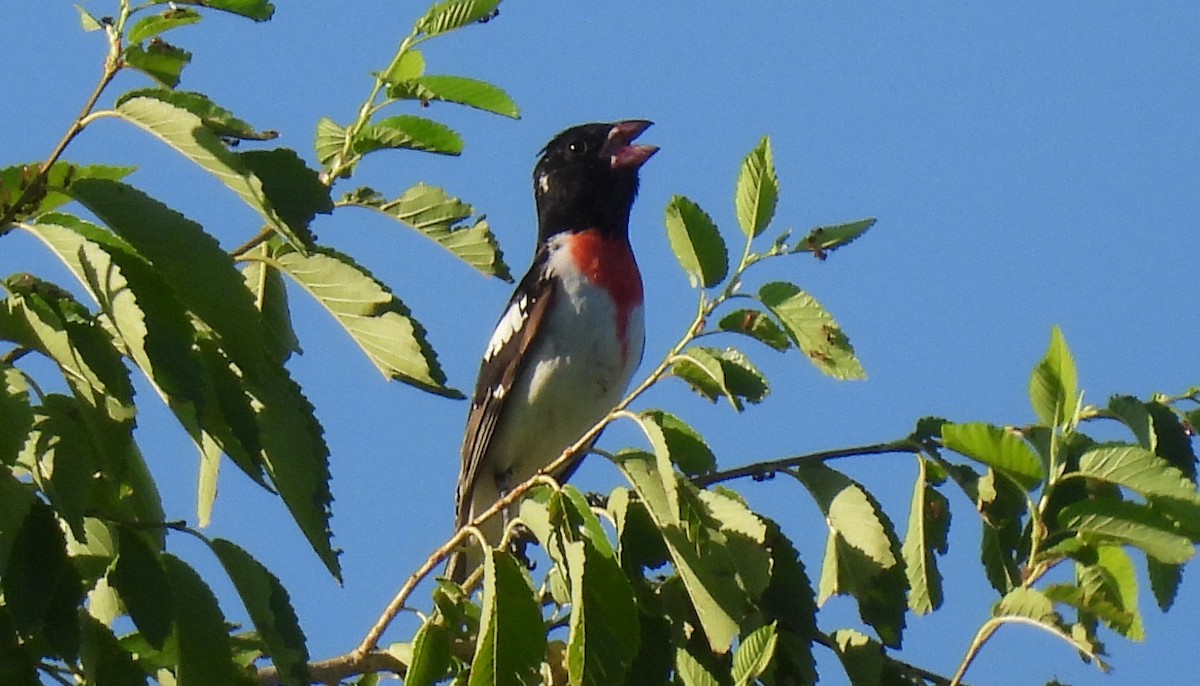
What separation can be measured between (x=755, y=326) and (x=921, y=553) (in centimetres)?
47

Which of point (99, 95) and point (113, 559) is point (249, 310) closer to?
point (99, 95)

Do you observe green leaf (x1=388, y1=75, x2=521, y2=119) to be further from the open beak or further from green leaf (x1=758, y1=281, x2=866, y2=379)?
the open beak

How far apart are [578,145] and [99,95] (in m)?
4.39

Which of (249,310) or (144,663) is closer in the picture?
(249,310)

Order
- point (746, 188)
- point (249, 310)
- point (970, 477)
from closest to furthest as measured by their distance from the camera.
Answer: point (249, 310) < point (970, 477) < point (746, 188)

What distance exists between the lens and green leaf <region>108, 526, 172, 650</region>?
2.13 metres

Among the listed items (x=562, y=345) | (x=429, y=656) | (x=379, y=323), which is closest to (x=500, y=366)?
(x=562, y=345)

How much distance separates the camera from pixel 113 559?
92.7 inches

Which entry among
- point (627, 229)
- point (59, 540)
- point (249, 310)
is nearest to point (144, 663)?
point (59, 540)

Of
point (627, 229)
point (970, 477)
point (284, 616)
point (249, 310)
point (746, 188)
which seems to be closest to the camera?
point (249, 310)

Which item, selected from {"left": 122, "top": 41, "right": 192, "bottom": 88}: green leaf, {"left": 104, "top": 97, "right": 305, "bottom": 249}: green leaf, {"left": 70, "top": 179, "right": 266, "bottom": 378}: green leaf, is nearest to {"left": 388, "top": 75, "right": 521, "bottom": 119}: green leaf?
{"left": 122, "top": 41, "right": 192, "bottom": 88}: green leaf

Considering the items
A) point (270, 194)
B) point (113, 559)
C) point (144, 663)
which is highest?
point (270, 194)

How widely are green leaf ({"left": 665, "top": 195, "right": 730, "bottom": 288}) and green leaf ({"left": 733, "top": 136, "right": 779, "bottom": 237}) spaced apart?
0.06m

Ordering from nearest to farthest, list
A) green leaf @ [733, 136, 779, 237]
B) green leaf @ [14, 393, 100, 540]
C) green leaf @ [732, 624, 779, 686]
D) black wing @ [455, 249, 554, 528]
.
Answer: green leaf @ [14, 393, 100, 540]
green leaf @ [732, 624, 779, 686]
green leaf @ [733, 136, 779, 237]
black wing @ [455, 249, 554, 528]
